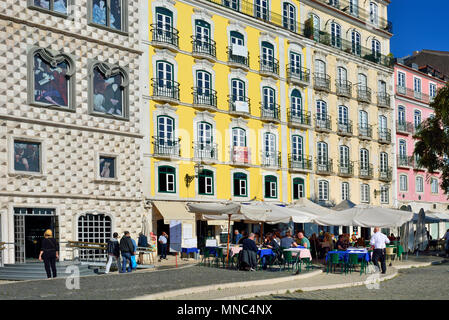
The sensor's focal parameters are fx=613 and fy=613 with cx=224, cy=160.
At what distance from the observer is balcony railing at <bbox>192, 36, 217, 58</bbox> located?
33531 millimetres

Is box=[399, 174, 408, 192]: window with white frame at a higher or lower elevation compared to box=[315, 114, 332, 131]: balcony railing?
lower

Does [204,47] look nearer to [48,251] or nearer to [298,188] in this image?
[298,188]

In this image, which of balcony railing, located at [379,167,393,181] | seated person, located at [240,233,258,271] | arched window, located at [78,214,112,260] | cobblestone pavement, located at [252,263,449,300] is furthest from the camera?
balcony railing, located at [379,167,393,181]

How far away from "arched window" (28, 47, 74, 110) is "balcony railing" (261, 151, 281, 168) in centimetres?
1388

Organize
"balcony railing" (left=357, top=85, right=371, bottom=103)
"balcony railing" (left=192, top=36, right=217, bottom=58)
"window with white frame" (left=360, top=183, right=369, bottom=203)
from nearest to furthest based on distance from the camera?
"balcony railing" (left=192, top=36, right=217, bottom=58) < "window with white frame" (left=360, top=183, right=369, bottom=203) < "balcony railing" (left=357, top=85, right=371, bottom=103)

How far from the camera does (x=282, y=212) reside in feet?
79.6

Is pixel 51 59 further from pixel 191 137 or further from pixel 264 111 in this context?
pixel 264 111

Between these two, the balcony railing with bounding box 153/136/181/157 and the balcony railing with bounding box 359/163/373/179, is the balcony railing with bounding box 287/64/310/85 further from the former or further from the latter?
the balcony railing with bounding box 153/136/181/157

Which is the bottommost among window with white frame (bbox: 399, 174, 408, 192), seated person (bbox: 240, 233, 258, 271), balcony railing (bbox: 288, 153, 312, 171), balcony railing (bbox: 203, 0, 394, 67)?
seated person (bbox: 240, 233, 258, 271)

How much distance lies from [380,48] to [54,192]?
31.3m

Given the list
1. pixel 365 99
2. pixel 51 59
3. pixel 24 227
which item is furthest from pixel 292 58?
pixel 24 227

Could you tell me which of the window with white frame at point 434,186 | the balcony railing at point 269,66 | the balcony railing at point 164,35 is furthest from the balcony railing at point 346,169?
the balcony railing at point 164,35

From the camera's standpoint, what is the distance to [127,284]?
16.6 metres

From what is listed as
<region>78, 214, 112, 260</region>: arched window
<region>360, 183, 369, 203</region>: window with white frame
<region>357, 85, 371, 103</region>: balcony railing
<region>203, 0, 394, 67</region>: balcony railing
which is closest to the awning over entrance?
<region>78, 214, 112, 260</region>: arched window
